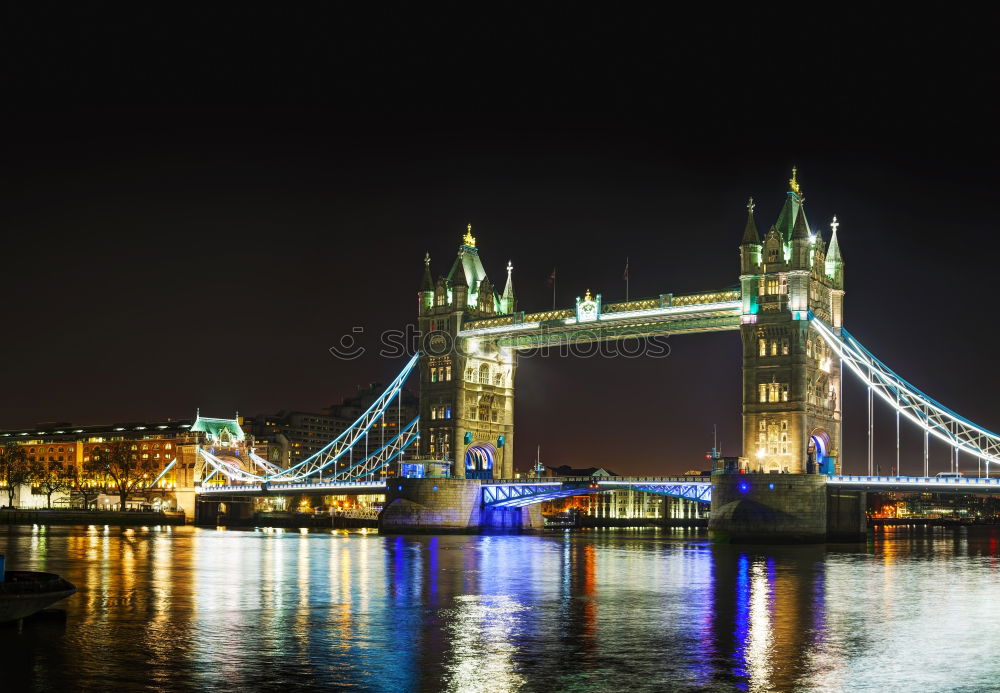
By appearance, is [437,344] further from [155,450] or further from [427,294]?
[155,450]

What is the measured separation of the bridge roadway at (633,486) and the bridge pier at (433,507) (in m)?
1.25

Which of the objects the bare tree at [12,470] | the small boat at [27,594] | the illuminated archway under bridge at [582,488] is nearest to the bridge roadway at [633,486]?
the illuminated archway under bridge at [582,488]

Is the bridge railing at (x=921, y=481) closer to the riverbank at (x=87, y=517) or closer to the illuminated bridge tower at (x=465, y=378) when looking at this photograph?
the illuminated bridge tower at (x=465, y=378)

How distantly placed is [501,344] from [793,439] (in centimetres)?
2880

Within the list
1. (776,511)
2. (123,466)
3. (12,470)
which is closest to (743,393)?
(776,511)

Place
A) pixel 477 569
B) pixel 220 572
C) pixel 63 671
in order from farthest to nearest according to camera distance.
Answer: pixel 477 569 → pixel 220 572 → pixel 63 671

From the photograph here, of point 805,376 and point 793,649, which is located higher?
point 805,376

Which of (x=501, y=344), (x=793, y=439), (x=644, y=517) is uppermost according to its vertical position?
(x=501, y=344)

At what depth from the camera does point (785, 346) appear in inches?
3049

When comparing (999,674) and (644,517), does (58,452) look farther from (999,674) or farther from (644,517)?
(999,674)

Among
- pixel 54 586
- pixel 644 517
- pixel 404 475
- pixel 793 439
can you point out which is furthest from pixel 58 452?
pixel 54 586

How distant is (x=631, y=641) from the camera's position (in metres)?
25.9

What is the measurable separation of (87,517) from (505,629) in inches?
4147

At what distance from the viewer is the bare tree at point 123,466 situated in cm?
13738
